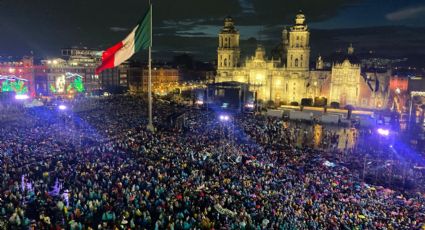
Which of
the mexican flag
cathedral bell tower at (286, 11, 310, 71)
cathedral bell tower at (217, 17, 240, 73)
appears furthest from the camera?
cathedral bell tower at (217, 17, 240, 73)

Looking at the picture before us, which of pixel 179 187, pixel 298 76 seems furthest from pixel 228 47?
pixel 179 187

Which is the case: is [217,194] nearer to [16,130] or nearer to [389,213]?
[389,213]

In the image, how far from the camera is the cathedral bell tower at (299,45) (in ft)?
216

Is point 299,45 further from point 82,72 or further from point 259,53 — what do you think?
point 82,72

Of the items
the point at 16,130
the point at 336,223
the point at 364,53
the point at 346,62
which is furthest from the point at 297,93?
the point at 336,223

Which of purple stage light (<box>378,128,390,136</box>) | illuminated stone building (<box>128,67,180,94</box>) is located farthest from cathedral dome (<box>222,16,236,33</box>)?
purple stage light (<box>378,128,390,136</box>)

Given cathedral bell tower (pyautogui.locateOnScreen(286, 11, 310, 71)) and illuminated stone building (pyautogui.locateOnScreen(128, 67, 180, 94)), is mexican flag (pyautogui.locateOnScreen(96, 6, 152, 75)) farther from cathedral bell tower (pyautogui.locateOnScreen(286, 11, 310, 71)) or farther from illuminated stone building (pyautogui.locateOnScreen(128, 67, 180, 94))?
illuminated stone building (pyautogui.locateOnScreen(128, 67, 180, 94))

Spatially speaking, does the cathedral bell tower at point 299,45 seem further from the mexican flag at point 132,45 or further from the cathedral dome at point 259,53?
the mexican flag at point 132,45

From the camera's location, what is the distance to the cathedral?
6384 cm

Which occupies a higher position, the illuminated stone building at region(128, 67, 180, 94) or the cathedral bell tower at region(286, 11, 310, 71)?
the cathedral bell tower at region(286, 11, 310, 71)

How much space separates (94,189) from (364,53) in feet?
324

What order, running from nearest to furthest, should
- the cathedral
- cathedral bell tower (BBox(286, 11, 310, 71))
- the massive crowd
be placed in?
the massive crowd, the cathedral, cathedral bell tower (BBox(286, 11, 310, 71))

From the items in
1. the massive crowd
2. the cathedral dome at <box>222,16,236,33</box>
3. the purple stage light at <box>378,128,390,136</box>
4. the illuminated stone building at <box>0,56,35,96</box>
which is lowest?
the massive crowd

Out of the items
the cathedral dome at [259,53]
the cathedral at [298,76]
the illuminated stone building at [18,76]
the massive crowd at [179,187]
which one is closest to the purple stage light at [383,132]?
the massive crowd at [179,187]
